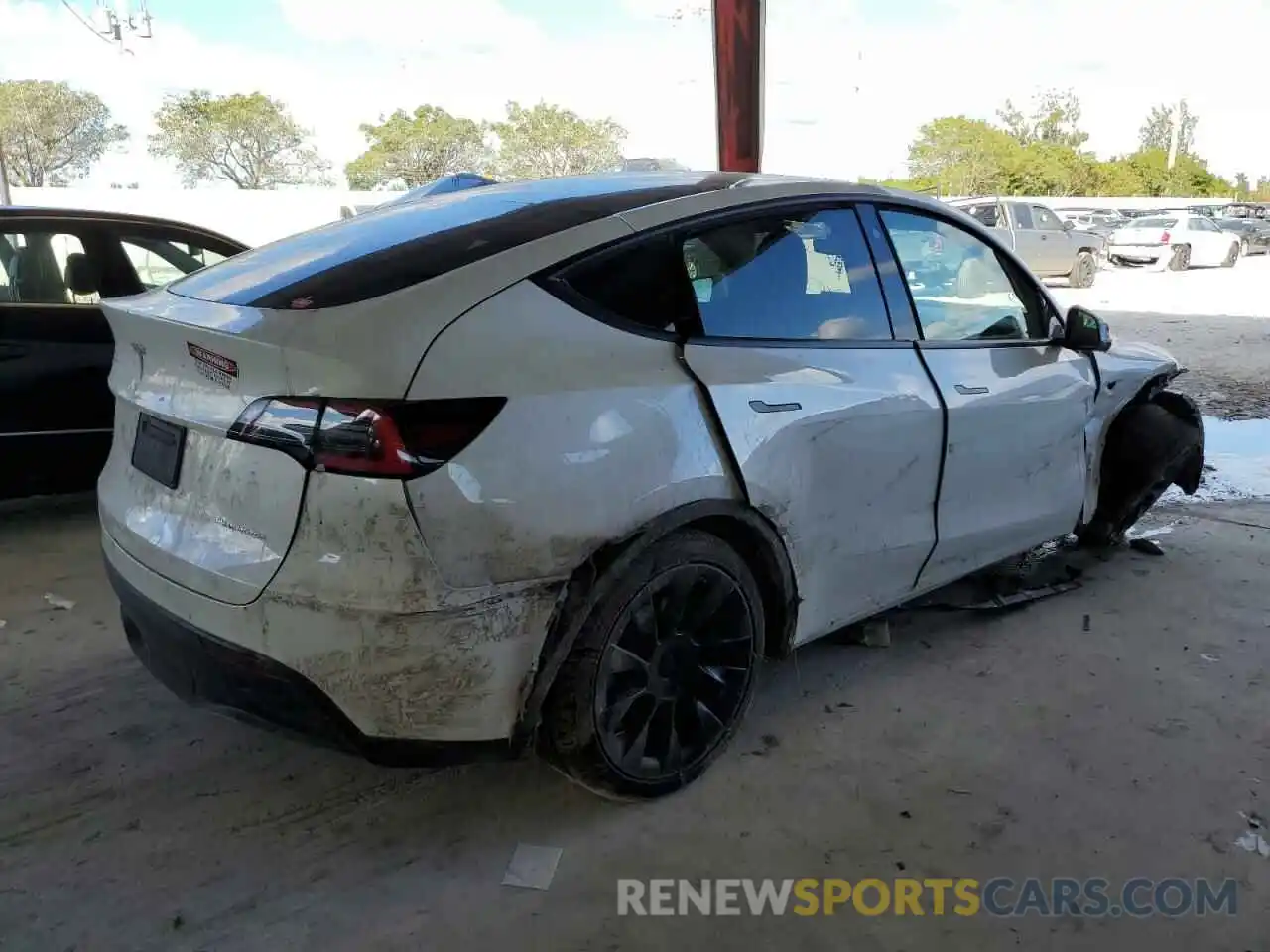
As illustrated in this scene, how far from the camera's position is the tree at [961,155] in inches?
1966

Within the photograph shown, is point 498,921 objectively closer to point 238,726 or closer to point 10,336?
point 238,726

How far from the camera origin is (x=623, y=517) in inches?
87.0

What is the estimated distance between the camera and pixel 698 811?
2559 millimetres

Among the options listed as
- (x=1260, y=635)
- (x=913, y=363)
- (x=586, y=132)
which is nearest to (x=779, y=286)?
(x=913, y=363)

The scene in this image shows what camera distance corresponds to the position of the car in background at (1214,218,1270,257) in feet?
85.0

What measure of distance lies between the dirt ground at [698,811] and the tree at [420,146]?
44437mm

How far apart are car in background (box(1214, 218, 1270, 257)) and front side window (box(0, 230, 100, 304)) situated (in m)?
28.0

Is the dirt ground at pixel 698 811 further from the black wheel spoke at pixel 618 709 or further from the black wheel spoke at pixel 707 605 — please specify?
the black wheel spoke at pixel 707 605

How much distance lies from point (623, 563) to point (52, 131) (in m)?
50.0

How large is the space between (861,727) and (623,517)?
1256 millimetres

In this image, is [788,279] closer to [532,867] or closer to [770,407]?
[770,407]

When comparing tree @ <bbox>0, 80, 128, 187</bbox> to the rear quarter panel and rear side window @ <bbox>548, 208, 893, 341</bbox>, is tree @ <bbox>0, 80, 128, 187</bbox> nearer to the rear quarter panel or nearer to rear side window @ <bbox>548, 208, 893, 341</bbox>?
rear side window @ <bbox>548, 208, 893, 341</bbox>
